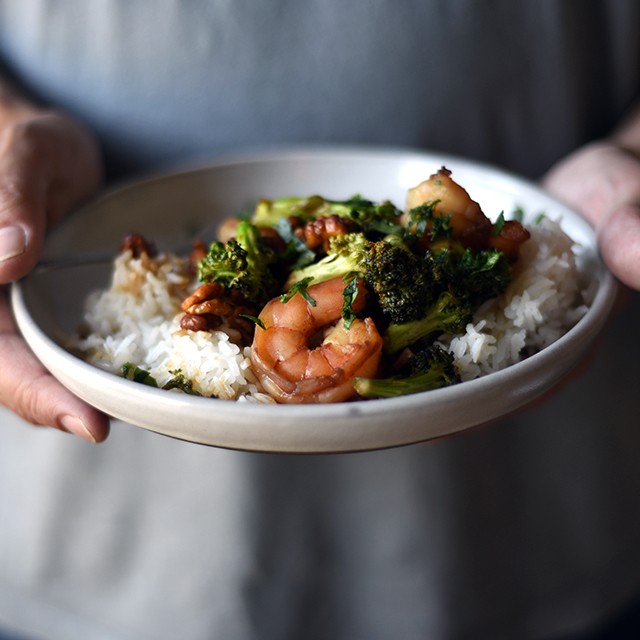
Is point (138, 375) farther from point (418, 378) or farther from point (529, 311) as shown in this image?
point (529, 311)

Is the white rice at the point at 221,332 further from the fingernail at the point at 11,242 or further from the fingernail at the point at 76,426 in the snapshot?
the fingernail at the point at 11,242

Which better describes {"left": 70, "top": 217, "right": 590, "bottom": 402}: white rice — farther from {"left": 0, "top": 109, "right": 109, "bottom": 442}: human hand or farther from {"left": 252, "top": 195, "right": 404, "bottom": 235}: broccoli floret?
{"left": 252, "top": 195, "right": 404, "bottom": 235}: broccoli floret

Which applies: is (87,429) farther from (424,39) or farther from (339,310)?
(424,39)

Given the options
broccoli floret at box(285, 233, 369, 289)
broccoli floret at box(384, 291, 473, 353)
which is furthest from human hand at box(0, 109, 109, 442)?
broccoli floret at box(384, 291, 473, 353)

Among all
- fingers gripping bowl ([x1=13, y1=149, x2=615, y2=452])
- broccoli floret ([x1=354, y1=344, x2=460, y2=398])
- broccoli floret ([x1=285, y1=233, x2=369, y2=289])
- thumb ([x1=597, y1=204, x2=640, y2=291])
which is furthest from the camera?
thumb ([x1=597, y1=204, x2=640, y2=291])

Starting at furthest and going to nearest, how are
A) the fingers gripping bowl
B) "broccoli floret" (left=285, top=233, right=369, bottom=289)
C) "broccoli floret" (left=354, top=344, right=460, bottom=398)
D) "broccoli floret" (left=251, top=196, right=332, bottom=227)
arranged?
1. "broccoli floret" (left=251, top=196, right=332, bottom=227)
2. "broccoli floret" (left=285, top=233, right=369, bottom=289)
3. "broccoli floret" (left=354, top=344, right=460, bottom=398)
4. the fingers gripping bowl

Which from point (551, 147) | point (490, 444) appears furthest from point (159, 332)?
point (551, 147)

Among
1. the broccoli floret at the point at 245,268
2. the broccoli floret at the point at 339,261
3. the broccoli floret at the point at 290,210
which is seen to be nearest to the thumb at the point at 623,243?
the broccoli floret at the point at 339,261
